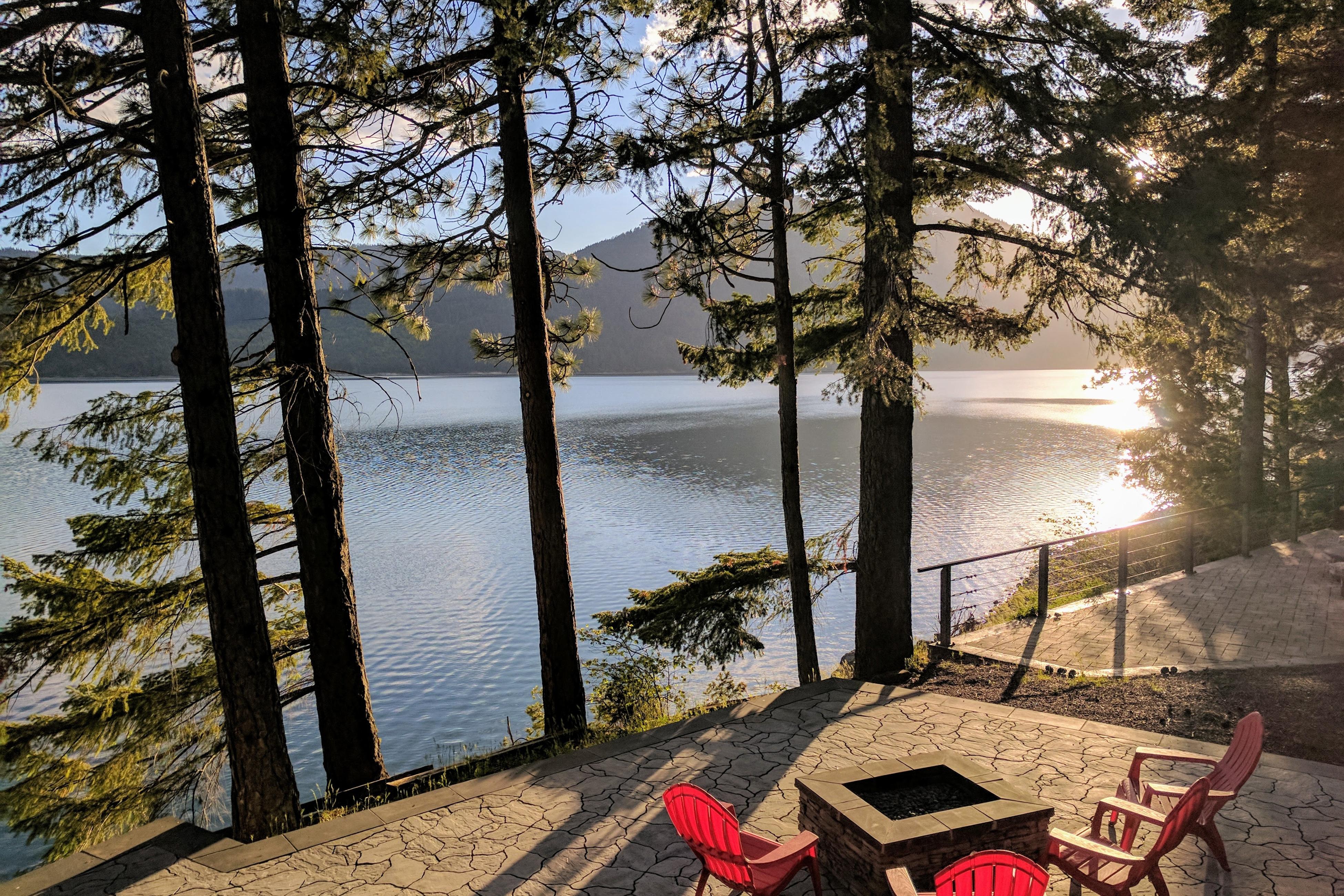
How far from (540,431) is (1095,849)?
19.1ft

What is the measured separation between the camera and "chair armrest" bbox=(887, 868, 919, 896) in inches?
139

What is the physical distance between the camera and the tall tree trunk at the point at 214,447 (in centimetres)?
530

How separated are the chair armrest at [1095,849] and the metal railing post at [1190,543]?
9.12 m

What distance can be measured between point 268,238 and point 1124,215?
7.00 meters

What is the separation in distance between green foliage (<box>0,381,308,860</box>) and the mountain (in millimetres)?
50507

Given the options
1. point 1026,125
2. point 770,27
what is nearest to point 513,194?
point 770,27

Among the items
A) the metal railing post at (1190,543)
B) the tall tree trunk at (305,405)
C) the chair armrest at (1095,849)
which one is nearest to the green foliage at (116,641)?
the tall tree trunk at (305,405)

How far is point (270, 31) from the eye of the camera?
6.38 m

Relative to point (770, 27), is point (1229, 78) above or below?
above

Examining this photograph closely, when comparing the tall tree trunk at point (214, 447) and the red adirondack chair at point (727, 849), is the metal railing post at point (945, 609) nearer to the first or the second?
the red adirondack chair at point (727, 849)

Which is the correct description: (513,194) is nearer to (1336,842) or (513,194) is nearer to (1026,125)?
(1026,125)

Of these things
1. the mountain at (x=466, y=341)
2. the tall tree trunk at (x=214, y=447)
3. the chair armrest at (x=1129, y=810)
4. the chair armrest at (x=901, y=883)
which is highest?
the mountain at (x=466, y=341)

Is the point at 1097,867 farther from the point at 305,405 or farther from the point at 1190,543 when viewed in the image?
the point at 1190,543

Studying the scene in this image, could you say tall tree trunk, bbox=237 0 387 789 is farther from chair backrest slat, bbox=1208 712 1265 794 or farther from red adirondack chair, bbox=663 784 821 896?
chair backrest slat, bbox=1208 712 1265 794
